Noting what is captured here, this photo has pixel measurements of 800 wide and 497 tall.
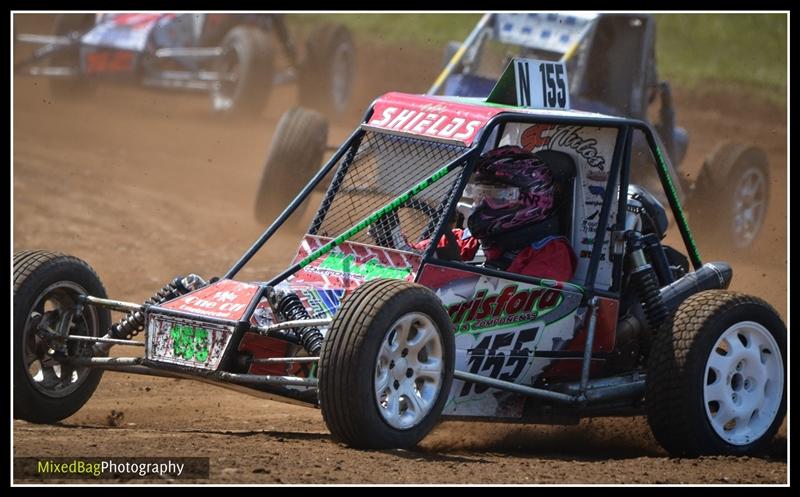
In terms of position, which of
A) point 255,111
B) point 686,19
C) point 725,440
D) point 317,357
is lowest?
point 725,440

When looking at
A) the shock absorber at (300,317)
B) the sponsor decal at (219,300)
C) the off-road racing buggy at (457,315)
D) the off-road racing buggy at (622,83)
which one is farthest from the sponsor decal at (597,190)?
the off-road racing buggy at (622,83)

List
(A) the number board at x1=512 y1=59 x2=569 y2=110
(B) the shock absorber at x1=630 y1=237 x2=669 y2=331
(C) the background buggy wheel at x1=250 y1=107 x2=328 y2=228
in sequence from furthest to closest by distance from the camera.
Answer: (C) the background buggy wheel at x1=250 y1=107 x2=328 y2=228, (A) the number board at x1=512 y1=59 x2=569 y2=110, (B) the shock absorber at x1=630 y1=237 x2=669 y2=331

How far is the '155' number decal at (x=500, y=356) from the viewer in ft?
21.2

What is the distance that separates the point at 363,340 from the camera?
559cm

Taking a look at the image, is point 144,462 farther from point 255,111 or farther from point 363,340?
point 255,111

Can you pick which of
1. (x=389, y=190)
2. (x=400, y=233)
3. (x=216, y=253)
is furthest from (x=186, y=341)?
(x=216, y=253)

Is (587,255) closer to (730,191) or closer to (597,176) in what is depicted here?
(597,176)

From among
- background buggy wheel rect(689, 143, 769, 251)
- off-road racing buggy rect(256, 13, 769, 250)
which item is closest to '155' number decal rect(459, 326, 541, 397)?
off-road racing buggy rect(256, 13, 769, 250)

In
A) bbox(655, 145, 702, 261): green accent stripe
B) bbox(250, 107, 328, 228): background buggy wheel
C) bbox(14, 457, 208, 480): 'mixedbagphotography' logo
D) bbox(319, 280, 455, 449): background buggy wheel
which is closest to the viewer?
bbox(14, 457, 208, 480): 'mixedbagphotography' logo

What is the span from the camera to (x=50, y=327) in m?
6.75

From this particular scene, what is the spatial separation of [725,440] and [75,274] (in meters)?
3.15

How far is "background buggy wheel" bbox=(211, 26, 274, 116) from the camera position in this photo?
17484mm

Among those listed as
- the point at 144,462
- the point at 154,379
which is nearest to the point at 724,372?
the point at 144,462

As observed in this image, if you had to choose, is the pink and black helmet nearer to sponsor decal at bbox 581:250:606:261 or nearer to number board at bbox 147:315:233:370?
sponsor decal at bbox 581:250:606:261
